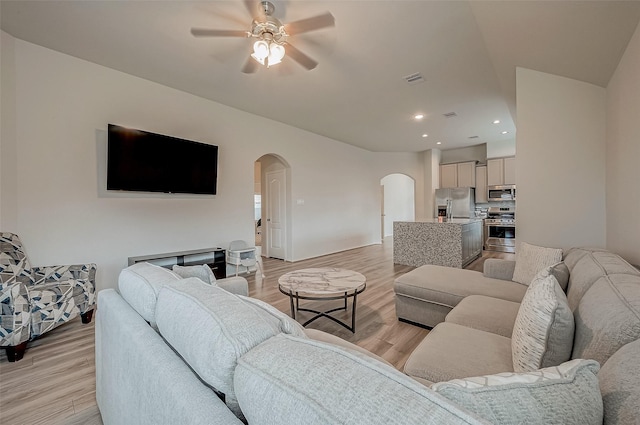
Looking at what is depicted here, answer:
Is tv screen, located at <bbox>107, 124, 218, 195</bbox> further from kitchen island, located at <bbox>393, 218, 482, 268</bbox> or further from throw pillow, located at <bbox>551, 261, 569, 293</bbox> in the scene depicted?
throw pillow, located at <bbox>551, 261, 569, 293</bbox>

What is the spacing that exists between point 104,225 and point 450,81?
488 cm

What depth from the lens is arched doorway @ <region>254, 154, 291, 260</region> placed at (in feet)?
19.1

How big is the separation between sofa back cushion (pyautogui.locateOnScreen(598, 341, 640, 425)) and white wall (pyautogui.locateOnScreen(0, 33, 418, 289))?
14.1 feet

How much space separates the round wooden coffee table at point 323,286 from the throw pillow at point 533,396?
177cm

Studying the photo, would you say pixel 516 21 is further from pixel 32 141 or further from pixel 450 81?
pixel 32 141

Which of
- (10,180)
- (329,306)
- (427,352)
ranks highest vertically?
(10,180)

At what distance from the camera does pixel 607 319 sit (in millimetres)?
977

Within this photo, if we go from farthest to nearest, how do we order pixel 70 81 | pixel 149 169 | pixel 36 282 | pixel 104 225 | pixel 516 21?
pixel 149 169 → pixel 104 225 → pixel 70 81 → pixel 36 282 → pixel 516 21

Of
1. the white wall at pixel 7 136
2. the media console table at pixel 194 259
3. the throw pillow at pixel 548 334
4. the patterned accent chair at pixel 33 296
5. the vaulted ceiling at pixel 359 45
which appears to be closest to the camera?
the throw pillow at pixel 548 334

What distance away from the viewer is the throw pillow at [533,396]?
0.54 metres

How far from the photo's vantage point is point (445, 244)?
482 centimetres

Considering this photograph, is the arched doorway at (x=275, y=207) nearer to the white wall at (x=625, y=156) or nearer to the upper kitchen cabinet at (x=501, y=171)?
the white wall at (x=625, y=156)

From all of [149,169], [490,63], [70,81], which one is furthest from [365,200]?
[70,81]

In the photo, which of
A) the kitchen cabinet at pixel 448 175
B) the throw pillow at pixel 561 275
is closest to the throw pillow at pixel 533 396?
the throw pillow at pixel 561 275
